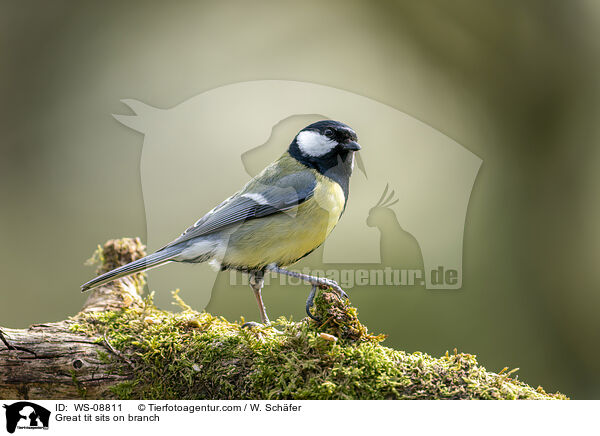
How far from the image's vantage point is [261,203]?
211cm

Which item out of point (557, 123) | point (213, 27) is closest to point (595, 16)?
point (557, 123)

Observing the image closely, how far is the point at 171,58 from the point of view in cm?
365

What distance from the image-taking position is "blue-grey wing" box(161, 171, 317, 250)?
2053 mm

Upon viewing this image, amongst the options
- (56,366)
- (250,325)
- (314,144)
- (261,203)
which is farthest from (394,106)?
(56,366)

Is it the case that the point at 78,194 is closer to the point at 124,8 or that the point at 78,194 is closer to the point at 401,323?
the point at 124,8

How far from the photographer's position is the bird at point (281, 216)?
2.02 meters

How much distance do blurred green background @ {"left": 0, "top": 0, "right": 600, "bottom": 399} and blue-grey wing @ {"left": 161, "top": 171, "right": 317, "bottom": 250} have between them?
1014mm

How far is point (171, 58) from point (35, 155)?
1438 millimetres

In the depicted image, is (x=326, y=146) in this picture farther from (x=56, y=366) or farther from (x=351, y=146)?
(x=56, y=366)

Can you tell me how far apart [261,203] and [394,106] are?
1.80 meters
